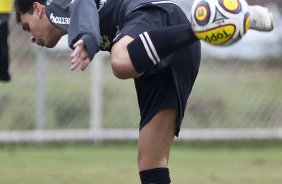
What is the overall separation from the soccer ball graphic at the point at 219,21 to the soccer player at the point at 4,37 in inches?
101

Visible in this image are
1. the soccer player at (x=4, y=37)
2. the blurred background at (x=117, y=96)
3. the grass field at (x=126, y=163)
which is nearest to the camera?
the soccer player at (x=4, y=37)

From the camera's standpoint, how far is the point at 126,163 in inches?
307

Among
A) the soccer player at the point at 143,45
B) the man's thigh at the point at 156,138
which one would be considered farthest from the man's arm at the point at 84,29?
the man's thigh at the point at 156,138

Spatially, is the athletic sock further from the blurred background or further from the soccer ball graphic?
the blurred background

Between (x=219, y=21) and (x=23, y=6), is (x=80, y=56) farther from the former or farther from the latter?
(x=23, y=6)

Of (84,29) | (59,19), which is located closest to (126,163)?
(59,19)

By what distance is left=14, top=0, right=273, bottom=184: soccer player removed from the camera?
388cm

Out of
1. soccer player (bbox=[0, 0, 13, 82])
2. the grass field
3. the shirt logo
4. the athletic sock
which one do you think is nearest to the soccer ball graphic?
the athletic sock

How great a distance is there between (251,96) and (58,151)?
7.92ft

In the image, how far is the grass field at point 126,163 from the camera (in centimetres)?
672

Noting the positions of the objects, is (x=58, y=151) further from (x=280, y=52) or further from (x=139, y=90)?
(x=139, y=90)

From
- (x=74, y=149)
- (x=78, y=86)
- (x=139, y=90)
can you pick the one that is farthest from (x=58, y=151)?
(x=139, y=90)

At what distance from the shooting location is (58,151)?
8.98 metres

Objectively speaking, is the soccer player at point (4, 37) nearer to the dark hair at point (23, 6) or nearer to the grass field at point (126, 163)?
the grass field at point (126, 163)
